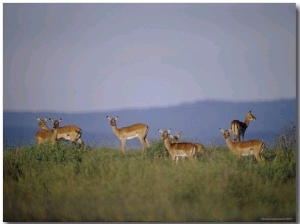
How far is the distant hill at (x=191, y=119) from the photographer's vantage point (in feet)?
15.3

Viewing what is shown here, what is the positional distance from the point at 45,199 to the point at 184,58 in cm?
147

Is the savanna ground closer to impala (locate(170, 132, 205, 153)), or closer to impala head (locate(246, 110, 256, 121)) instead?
impala (locate(170, 132, 205, 153))

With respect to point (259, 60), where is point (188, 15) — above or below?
above

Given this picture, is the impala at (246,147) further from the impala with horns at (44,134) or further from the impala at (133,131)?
the impala with horns at (44,134)

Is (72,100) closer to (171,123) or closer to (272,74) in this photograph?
(171,123)

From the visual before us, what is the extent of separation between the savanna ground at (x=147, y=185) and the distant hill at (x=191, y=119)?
83 millimetres

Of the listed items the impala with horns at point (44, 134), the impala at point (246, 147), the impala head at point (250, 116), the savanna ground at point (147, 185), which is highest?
the impala head at point (250, 116)

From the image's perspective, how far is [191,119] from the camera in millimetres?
4691

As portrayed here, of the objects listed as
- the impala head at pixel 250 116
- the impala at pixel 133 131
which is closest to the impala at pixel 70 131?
the impala at pixel 133 131

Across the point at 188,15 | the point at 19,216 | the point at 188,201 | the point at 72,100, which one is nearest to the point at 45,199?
the point at 19,216

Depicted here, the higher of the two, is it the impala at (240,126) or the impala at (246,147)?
the impala at (240,126)

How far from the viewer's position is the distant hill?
4676mm

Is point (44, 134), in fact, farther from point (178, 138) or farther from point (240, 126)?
point (240, 126)

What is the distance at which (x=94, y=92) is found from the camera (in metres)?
4.74
